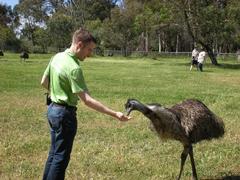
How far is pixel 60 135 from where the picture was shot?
6422 millimetres

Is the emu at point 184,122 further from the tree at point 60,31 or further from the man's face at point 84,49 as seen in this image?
the tree at point 60,31

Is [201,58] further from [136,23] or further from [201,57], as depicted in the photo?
[136,23]

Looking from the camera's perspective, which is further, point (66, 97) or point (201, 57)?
point (201, 57)

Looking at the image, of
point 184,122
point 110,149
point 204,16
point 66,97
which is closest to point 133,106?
point 66,97

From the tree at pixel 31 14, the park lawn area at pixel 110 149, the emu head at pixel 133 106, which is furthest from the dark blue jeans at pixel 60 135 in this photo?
the tree at pixel 31 14

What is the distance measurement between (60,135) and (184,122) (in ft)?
6.50

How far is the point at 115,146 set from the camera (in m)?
10.7

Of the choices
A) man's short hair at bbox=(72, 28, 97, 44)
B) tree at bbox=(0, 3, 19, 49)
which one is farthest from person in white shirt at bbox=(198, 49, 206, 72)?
tree at bbox=(0, 3, 19, 49)

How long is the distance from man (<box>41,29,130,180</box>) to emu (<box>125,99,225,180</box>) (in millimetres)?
500

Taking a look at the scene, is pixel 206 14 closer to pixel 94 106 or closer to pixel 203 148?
pixel 203 148

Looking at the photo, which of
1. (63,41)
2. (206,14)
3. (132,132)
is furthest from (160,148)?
(63,41)

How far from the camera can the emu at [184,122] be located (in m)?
6.71

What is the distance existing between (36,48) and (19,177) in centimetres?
8441

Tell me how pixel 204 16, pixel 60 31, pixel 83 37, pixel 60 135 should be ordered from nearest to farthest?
pixel 83 37 → pixel 60 135 → pixel 204 16 → pixel 60 31
